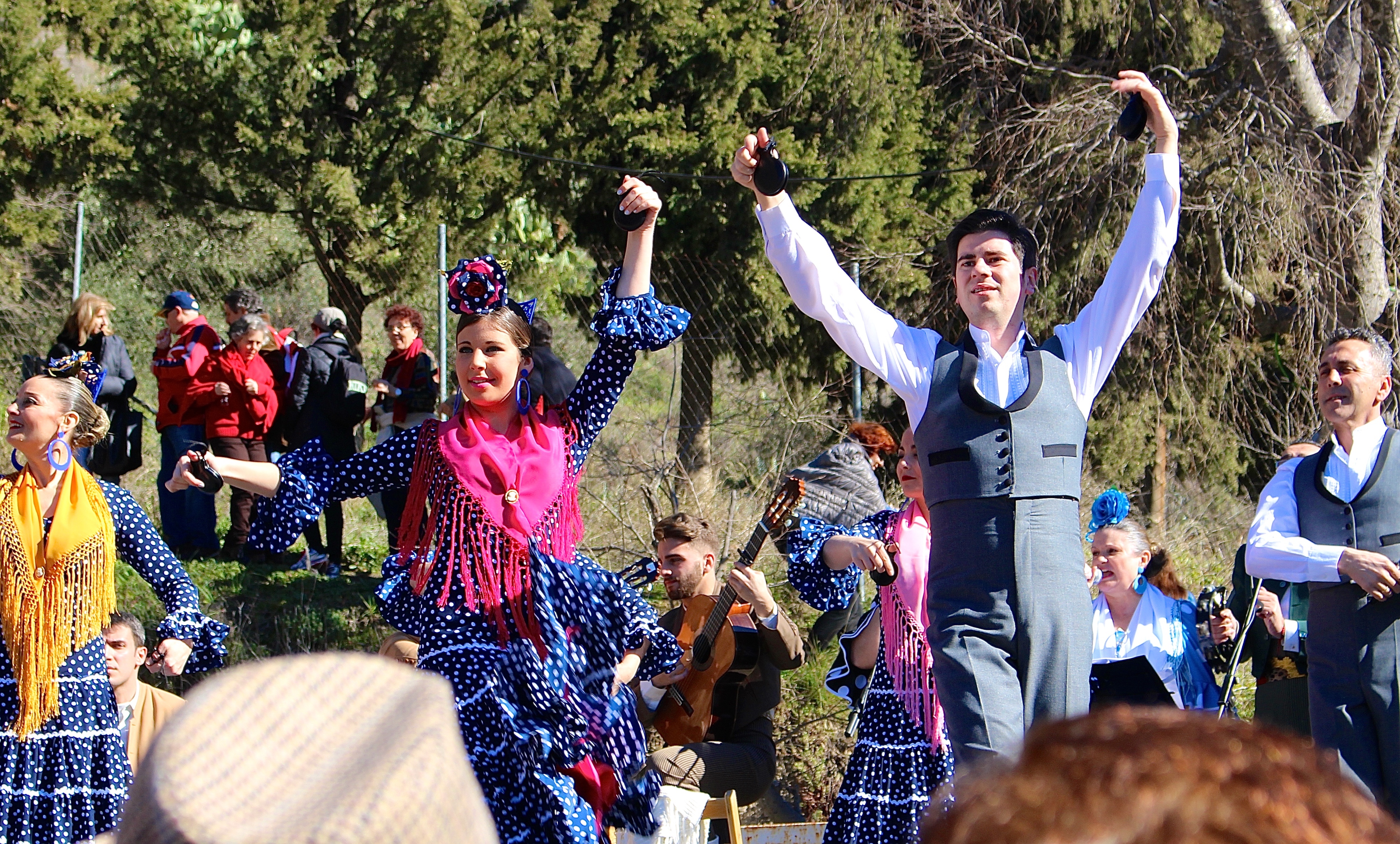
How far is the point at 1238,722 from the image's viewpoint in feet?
3.16

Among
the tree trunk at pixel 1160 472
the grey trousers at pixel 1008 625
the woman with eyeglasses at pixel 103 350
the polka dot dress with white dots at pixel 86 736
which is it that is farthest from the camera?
the tree trunk at pixel 1160 472

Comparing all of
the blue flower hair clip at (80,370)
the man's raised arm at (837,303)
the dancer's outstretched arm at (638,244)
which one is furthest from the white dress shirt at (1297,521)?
the blue flower hair clip at (80,370)

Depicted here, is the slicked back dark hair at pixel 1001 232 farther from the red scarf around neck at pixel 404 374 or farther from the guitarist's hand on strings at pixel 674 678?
the red scarf around neck at pixel 404 374

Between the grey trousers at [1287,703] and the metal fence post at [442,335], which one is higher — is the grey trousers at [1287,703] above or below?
below

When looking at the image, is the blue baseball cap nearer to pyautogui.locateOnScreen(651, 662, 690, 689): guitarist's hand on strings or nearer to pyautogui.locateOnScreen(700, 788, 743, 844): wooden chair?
pyautogui.locateOnScreen(651, 662, 690, 689): guitarist's hand on strings

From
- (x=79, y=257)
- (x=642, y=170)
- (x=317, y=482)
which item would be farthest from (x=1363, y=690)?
(x=642, y=170)

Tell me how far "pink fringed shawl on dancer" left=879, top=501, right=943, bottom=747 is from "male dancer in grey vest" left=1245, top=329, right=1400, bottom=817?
99 centimetres

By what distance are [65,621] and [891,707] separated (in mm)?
2560

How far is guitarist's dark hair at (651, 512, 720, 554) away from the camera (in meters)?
5.64

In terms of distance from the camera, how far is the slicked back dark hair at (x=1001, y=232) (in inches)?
138

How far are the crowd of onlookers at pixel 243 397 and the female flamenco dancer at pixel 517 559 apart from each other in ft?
12.2

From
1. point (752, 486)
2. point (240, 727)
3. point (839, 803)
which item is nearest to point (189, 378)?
point (752, 486)

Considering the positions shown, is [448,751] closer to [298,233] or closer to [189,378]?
[189,378]

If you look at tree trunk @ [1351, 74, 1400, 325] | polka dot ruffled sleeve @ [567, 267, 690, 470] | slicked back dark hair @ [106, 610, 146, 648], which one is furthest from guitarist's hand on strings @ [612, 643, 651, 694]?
tree trunk @ [1351, 74, 1400, 325]
